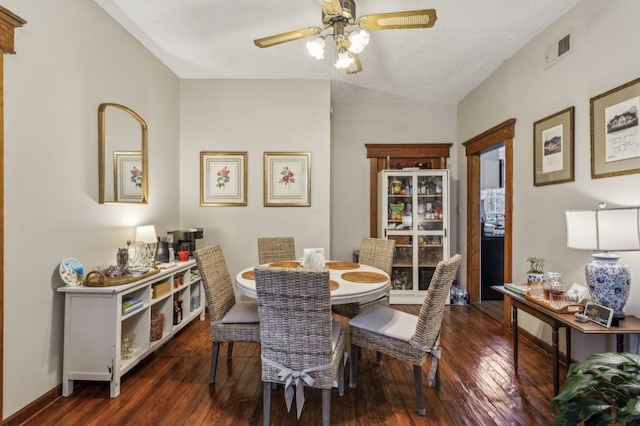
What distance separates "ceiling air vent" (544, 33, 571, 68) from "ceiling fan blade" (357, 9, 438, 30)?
135cm

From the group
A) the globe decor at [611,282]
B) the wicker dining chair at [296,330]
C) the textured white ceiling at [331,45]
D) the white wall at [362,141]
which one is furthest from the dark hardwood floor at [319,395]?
the textured white ceiling at [331,45]

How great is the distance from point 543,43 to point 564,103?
0.65 meters

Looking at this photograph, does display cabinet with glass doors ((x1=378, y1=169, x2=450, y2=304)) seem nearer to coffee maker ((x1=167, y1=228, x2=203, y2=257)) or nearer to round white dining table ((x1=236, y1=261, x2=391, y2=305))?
round white dining table ((x1=236, y1=261, x2=391, y2=305))

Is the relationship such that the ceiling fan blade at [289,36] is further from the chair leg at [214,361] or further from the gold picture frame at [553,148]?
the chair leg at [214,361]

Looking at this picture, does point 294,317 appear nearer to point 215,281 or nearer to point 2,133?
point 215,281

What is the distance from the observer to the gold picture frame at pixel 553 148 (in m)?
2.37

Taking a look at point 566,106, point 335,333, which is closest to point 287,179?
point 335,333

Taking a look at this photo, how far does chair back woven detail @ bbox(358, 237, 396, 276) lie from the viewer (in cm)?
288

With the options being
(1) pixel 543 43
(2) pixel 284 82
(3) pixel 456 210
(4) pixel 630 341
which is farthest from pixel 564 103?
(2) pixel 284 82

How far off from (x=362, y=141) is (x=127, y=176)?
9.96 ft

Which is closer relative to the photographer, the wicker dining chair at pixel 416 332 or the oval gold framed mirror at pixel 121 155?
the wicker dining chair at pixel 416 332

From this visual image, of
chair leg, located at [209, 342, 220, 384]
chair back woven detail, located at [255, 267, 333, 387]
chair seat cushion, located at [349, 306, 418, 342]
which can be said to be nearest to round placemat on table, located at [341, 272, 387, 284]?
chair seat cushion, located at [349, 306, 418, 342]

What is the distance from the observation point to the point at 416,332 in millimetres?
1827

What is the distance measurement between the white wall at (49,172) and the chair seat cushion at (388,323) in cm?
197
